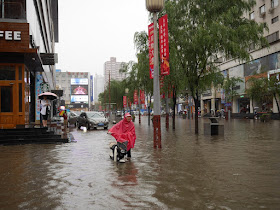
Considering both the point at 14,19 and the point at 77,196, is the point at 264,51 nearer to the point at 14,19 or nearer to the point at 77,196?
the point at 14,19

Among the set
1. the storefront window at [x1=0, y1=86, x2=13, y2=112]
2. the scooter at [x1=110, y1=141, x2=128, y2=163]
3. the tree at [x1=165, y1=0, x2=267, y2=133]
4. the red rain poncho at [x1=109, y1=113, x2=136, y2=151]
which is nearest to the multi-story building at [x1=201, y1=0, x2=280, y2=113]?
the tree at [x1=165, y1=0, x2=267, y2=133]

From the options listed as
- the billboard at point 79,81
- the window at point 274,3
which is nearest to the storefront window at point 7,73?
the window at point 274,3

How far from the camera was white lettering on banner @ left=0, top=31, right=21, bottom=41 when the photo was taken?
15.6m

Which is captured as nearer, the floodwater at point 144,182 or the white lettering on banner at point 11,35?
the floodwater at point 144,182

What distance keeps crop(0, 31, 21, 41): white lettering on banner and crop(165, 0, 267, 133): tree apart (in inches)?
329

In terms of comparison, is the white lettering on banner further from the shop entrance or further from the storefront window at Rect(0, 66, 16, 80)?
the storefront window at Rect(0, 66, 16, 80)

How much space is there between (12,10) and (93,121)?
473 inches

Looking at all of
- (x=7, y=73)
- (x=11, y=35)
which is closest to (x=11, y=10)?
(x=11, y=35)

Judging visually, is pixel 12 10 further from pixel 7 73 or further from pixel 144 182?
pixel 144 182

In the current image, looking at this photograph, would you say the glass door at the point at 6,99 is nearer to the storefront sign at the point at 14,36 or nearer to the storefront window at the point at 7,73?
the storefront window at the point at 7,73

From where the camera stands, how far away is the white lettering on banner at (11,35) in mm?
15641

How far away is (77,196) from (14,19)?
13.9 metres

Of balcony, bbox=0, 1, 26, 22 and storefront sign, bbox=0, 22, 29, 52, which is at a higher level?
balcony, bbox=0, 1, 26, 22

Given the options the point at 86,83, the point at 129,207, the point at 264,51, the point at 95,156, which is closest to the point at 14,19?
the point at 95,156
